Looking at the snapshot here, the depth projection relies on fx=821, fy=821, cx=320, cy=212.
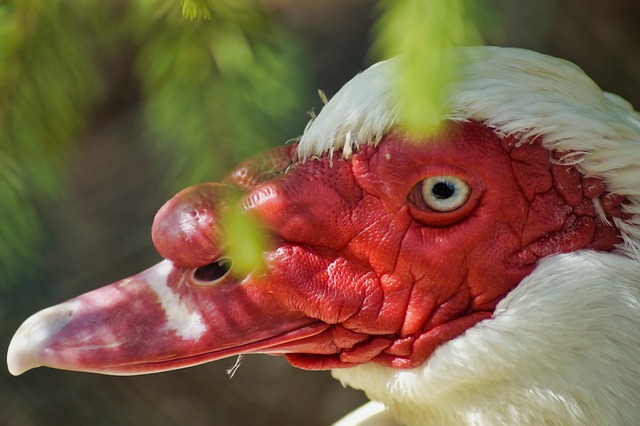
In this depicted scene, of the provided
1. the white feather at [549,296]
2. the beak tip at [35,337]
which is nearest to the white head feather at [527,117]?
the white feather at [549,296]

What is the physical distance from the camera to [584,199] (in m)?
1.99

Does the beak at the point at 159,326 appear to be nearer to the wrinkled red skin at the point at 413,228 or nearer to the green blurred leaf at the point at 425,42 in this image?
the wrinkled red skin at the point at 413,228

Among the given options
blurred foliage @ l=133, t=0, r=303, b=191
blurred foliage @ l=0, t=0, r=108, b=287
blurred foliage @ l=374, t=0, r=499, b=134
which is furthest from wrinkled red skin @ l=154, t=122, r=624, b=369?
blurred foliage @ l=374, t=0, r=499, b=134

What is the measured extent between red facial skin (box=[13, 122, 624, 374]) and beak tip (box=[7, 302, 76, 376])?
29mm

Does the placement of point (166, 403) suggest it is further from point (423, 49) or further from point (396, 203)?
point (423, 49)

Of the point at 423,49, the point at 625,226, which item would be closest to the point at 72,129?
the point at 423,49

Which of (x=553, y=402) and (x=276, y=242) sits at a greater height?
(x=276, y=242)

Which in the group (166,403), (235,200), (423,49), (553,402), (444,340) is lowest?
(166,403)

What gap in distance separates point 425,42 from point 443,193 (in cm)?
129

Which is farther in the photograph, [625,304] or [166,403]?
[166,403]

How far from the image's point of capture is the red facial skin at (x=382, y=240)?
1.95 m

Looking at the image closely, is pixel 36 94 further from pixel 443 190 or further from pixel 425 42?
pixel 443 190

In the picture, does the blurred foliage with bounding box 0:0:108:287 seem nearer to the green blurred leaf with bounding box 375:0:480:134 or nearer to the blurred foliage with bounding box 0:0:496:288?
the blurred foliage with bounding box 0:0:496:288

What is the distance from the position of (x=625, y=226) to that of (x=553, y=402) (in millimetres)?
453
